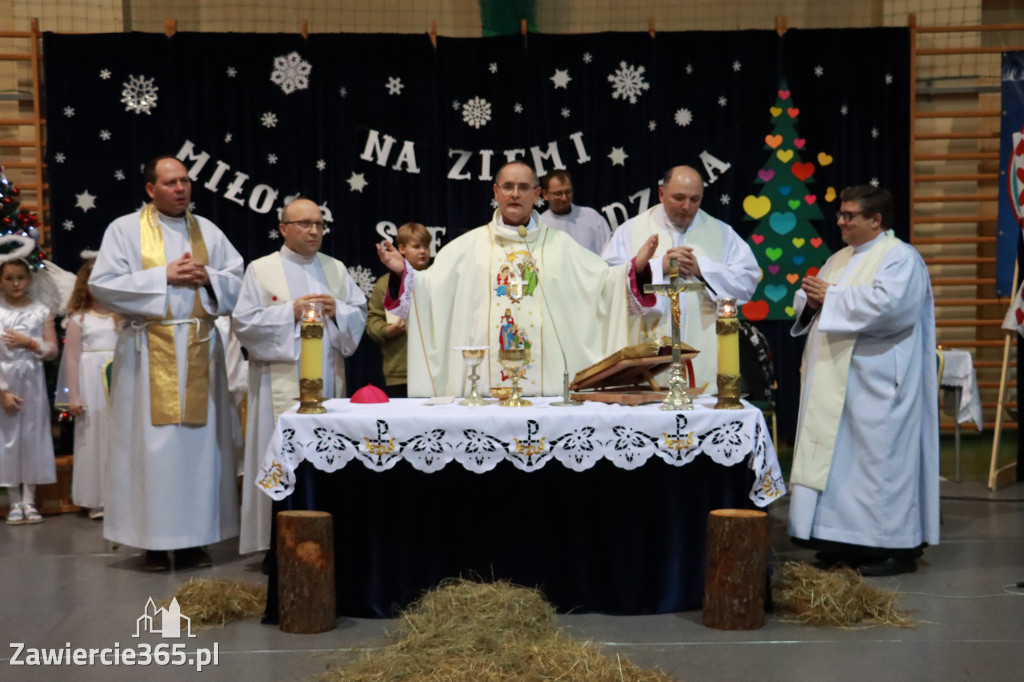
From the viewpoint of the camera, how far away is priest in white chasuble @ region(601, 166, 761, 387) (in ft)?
16.5

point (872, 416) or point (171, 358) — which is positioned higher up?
point (171, 358)

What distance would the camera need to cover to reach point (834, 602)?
418cm

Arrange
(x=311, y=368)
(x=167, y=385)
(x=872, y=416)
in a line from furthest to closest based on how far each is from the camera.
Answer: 1. (x=167, y=385)
2. (x=872, y=416)
3. (x=311, y=368)

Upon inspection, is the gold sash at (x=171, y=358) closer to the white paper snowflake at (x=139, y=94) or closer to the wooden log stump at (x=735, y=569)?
the wooden log stump at (x=735, y=569)

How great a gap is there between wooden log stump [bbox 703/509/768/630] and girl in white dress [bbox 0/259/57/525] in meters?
4.39

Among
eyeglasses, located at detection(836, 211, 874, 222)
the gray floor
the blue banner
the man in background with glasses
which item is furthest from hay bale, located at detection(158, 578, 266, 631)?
the blue banner

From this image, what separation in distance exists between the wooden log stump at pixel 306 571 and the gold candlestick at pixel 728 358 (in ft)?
4.70

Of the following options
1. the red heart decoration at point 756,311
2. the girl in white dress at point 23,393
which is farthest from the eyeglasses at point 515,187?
the red heart decoration at point 756,311

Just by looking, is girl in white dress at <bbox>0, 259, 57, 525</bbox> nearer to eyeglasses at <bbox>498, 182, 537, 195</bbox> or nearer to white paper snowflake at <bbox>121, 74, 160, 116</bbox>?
white paper snowflake at <bbox>121, 74, 160, 116</bbox>

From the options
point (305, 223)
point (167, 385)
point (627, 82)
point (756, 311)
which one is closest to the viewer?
point (167, 385)

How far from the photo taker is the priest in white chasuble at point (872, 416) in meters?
5.05

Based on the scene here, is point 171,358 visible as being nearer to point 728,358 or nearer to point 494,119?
point 728,358

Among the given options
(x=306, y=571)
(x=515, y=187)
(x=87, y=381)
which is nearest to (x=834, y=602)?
(x=306, y=571)

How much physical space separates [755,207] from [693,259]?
3753 mm
